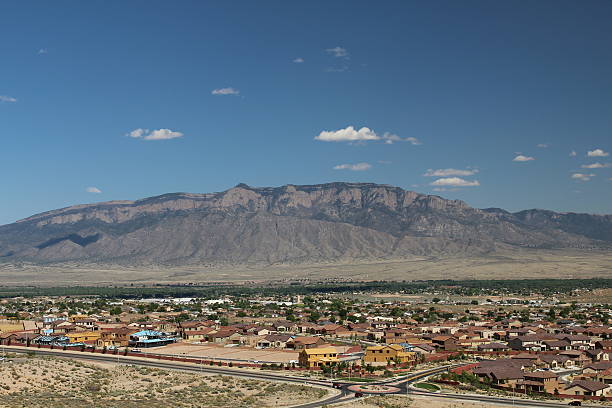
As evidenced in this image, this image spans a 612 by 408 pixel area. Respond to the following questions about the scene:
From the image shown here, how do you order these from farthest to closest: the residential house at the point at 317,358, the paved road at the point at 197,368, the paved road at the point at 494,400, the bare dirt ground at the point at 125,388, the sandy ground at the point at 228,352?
the sandy ground at the point at 228,352 < the residential house at the point at 317,358 < the paved road at the point at 197,368 < the paved road at the point at 494,400 < the bare dirt ground at the point at 125,388

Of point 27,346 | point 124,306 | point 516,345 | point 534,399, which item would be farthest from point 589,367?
point 124,306

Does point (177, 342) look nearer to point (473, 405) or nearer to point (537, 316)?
point (473, 405)

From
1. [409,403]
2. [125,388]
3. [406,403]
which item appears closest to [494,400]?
[409,403]

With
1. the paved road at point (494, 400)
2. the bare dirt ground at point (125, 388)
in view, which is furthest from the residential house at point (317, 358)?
the paved road at point (494, 400)

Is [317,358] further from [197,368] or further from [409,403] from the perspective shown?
[409,403]

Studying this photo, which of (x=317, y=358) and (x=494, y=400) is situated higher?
(x=317, y=358)

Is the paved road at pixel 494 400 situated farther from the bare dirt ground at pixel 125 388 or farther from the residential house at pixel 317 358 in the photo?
the residential house at pixel 317 358

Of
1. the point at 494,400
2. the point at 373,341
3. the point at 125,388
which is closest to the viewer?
the point at 494,400

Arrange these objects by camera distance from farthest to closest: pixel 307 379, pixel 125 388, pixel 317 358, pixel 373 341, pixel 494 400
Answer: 1. pixel 373 341
2. pixel 317 358
3. pixel 307 379
4. pixel 125 388
5. pixel 494 400
